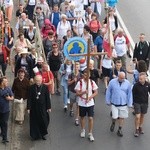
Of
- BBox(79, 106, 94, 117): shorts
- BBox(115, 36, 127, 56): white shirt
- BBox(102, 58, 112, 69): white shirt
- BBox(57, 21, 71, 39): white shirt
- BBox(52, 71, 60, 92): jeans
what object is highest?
BBox(57, 21, 71, 39): white shirt

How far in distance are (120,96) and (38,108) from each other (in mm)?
2016

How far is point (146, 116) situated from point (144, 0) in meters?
11.4

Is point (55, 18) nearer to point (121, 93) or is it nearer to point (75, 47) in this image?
point (75, 47)

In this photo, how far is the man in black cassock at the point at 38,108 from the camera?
13500mm

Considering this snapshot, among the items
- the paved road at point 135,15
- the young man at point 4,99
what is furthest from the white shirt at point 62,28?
the young man at point 4,99

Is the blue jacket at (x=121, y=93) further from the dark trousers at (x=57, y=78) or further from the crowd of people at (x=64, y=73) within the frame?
the dark trousers at (x=57, y=78)

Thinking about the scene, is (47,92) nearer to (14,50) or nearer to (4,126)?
(4,126)

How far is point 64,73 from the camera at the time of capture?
15.1 meters

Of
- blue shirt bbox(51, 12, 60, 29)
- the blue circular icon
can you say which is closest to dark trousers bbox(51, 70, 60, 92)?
the blue circular icon

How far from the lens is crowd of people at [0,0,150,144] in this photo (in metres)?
13.7

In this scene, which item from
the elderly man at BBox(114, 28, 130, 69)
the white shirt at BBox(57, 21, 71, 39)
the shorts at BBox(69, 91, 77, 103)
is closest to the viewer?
the shorts at BBox(69, 91, 77, 103)

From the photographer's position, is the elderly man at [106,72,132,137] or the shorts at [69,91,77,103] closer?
the elderly man at [106,72,132,137]

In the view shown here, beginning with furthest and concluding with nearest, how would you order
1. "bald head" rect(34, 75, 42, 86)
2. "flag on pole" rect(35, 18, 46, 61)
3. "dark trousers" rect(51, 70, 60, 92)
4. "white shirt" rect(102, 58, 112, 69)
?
"white shirt" rect(102, 58, 112, 69)
"dark trousers" rect(51, 70, 60, 92)
"flag on pole" rect(35, 18, 46, 61)
"bald head" rect(34, 75, 42, 86)

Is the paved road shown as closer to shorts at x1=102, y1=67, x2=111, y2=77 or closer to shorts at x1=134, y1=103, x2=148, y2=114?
shorts at x1=102, y1=67, x2=111, y2=77
